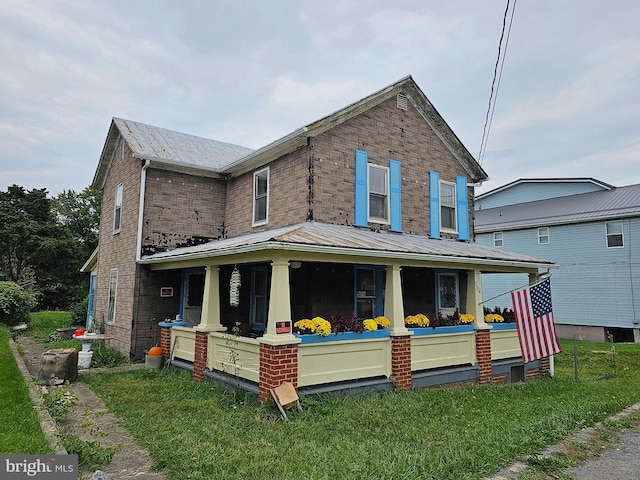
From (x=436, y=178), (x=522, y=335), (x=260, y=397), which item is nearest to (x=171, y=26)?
(x=436, y=178)

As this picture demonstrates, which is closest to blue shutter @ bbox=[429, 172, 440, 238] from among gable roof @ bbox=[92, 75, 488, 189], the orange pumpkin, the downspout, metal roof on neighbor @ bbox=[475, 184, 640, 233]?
gable roof @ bbox=[92, 75, 488, 189]

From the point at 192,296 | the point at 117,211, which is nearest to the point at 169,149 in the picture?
the point at 117,211

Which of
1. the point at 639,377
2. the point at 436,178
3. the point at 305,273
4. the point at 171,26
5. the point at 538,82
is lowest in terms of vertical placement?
the point at 639,377

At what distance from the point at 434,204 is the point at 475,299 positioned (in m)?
3.21

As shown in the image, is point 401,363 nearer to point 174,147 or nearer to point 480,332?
point 480,332

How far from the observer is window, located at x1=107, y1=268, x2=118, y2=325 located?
13423 mm

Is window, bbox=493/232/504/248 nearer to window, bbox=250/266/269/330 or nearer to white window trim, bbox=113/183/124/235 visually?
window, bbox=250/266/269/330

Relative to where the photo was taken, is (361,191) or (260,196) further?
(260,196)

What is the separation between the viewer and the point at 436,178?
40.1 ft

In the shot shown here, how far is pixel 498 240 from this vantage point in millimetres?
23375

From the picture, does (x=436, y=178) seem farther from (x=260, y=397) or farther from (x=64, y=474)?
(x=64, y=474)

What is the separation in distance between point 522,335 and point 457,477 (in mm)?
5286

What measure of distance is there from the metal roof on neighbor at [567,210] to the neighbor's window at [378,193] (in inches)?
520

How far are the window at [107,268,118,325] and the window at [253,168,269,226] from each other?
531 centimetres
